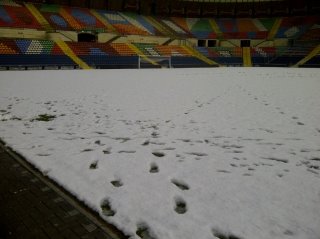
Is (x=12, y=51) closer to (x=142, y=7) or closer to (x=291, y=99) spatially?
(x=142, y=7)

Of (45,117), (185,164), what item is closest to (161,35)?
(45,117)

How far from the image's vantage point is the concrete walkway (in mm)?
1718

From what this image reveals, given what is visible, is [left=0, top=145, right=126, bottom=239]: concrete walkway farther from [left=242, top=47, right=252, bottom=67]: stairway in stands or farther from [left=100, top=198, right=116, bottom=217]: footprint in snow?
[left=242, top=47, right=252, bottom=67]: stairway in stands

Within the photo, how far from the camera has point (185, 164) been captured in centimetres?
289

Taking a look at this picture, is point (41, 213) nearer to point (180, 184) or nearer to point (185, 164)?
point (180, 184)

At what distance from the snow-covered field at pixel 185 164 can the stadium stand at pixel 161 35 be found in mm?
20534

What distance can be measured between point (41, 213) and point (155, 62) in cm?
2772


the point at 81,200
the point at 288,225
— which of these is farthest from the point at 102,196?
the point at 288,225

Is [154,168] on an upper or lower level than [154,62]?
lower

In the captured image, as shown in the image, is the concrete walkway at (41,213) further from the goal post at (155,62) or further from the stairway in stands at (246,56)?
the stairway in stands at (246,56)

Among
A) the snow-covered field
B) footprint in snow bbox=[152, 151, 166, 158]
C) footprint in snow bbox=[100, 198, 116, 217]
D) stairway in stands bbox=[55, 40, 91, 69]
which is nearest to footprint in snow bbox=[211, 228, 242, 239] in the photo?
the snow-covered field

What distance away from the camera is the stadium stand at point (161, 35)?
81.9ft

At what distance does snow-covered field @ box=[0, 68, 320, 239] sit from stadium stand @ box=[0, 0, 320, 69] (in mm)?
20534

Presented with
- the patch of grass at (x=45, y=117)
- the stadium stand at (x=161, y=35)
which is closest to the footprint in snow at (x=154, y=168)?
the patch of grass at (x=45, y=117)
